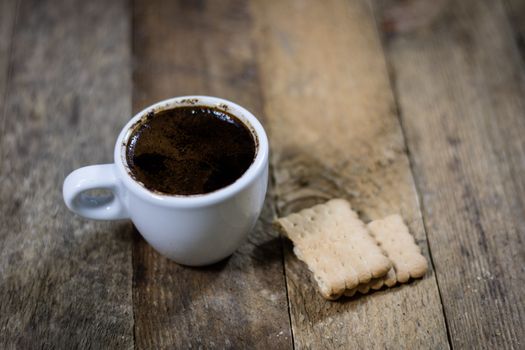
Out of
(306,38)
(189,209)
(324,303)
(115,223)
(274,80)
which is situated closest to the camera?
(189,209)

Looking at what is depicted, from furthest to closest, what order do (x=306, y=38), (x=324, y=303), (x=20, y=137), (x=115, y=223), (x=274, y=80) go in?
(x=306, y=38) → (x=274, y=80) → (x=20, y=137) → (x=115, y=223) → (x=324, y=303)

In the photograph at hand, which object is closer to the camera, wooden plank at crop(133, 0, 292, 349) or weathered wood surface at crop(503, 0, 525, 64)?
wooden plank at crop(133, 0, 292, 349)

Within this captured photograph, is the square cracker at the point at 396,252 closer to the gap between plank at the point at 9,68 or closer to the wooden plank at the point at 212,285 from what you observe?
the wooden plank at the point at 212,285

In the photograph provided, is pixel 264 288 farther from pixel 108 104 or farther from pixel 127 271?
pixel 108 104

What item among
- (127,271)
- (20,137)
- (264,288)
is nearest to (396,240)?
(264,288)

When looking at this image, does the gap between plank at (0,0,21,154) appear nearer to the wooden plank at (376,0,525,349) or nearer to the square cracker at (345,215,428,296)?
the square cracker at (345,215,428,296)

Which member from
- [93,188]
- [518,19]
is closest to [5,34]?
[93,188]

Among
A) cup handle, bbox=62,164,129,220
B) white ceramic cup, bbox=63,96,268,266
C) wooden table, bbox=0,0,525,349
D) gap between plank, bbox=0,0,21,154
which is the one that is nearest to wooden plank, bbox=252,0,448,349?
wooden table, bbox=0,0,525,349
